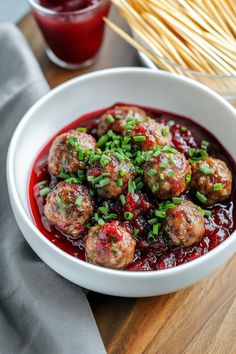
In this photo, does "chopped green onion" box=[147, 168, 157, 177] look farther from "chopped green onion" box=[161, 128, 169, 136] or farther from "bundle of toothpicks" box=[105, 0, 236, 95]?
"bundle of toothpicks" box=[105, 0, 236, 95]

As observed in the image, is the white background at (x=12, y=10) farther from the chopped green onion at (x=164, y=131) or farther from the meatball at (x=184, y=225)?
the meatball at (x=184, y=225)

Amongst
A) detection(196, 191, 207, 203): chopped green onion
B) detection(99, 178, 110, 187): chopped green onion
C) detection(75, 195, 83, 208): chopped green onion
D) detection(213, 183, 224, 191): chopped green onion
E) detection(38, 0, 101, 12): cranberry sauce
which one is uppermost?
detection(38, 0, 101, 12): cranberry sauce

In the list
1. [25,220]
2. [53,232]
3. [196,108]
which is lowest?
[196,108]

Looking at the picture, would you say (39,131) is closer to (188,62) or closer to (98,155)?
(98,155)

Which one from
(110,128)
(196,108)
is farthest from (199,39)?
(110,128)

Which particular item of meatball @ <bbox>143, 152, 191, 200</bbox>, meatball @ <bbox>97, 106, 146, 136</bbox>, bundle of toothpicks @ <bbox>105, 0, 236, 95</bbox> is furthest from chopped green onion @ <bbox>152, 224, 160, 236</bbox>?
bundle of toothpicks @ <bbox>105, 0, 236, 95</bbox>

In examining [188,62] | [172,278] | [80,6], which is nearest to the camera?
[172,278]
